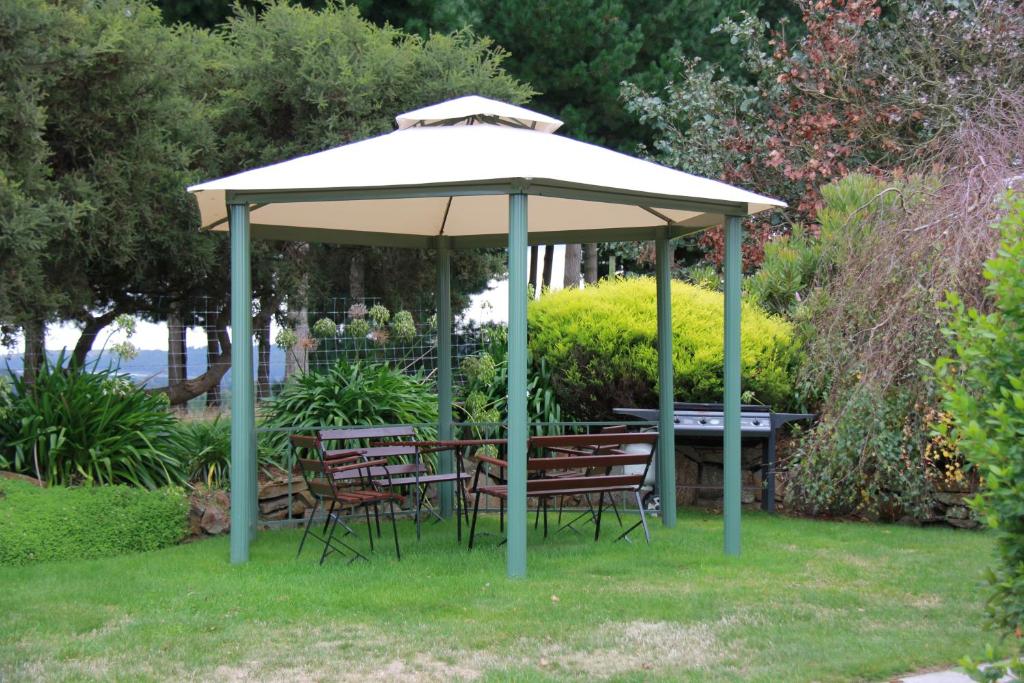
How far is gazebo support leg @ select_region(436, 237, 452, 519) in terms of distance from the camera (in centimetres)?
948

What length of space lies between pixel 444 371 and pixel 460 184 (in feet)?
9.71

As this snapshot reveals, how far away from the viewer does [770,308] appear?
453 inches

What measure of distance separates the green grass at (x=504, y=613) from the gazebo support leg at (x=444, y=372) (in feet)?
4.25

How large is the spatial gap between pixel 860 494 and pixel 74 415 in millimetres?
6467

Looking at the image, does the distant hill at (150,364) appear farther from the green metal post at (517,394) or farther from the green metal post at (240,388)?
the green metal post at (517,394)

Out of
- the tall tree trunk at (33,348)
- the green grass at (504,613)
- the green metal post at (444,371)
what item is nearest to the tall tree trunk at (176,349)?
the tall tree trunk at (33,348)

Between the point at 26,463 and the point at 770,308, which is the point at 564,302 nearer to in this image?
the point at 770,308

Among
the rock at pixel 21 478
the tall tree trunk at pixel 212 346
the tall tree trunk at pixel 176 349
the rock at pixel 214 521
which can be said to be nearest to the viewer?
the rock at pixel 21 478

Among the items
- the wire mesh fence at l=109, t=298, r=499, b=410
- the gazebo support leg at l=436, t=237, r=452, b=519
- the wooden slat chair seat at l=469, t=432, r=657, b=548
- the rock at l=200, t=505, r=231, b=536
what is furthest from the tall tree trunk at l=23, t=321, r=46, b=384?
the wooden slat chair seat at l=469, t=432, r=657, b=548

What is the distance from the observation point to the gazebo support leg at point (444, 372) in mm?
9484

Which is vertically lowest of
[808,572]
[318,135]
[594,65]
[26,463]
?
[808,572]

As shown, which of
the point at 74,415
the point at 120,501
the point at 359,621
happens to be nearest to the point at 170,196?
the point at 74,415

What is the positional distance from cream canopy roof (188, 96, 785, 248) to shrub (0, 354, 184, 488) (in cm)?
179

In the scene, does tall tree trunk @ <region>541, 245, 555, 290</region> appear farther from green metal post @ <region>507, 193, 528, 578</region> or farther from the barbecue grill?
green metal post @ <region>507, 193, 528, 578</region>
